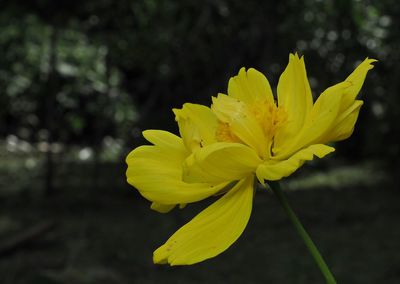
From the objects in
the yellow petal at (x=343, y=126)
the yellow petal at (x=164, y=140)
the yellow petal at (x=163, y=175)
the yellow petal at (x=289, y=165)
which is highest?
the yellow petal at (x=343, y=126)

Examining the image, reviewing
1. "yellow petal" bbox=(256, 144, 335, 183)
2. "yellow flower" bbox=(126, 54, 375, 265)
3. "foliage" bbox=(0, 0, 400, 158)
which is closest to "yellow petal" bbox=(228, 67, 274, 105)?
"yellow flower" bbox=(126, 54, 375, 265)

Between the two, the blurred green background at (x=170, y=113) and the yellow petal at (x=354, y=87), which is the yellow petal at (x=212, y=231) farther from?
the blurred green background at (x=170, y=113)

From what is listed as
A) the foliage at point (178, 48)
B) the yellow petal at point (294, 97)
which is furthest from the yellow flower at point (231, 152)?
the foliage at point (178, 48)

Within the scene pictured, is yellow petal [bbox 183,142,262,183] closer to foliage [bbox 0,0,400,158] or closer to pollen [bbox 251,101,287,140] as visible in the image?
pollen [bbox 251,101,287,140]

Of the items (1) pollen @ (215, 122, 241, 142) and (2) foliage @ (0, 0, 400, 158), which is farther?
(2) foliage @ (0, 0, 400, 158)

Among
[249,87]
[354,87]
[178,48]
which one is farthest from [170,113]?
[354,87]
